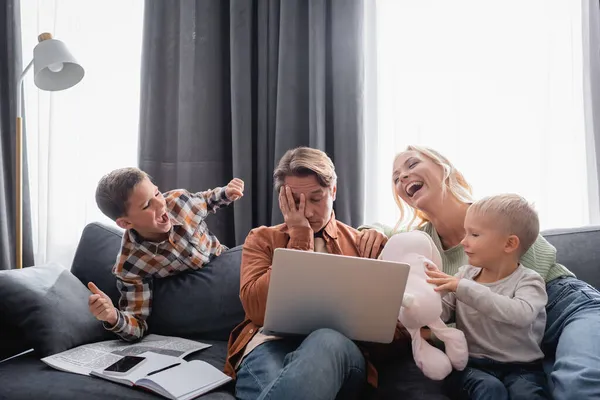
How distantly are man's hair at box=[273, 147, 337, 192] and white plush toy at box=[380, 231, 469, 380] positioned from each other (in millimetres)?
338

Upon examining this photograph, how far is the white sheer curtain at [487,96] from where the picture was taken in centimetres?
215

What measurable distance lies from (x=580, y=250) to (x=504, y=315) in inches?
25.2

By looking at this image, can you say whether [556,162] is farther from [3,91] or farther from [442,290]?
[3,91]

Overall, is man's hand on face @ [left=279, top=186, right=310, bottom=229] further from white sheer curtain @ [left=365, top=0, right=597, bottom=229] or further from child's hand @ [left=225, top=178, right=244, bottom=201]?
white sheer curtain @ [left=365, top=0, right=597, bottom=229]

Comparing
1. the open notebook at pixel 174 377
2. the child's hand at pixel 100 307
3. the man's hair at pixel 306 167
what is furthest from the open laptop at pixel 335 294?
the child's hand at pixel 100 307

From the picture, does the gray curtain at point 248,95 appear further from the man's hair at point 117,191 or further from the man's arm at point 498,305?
the man's arm at point 498,305

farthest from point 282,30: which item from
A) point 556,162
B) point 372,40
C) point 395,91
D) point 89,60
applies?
point 556,162

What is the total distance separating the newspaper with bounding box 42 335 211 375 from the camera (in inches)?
59.9

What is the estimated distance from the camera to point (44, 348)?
1620 mm

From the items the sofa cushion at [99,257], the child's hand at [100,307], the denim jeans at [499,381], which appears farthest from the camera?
the sofa cushion at [99,257]

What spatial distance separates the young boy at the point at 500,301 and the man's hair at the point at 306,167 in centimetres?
42

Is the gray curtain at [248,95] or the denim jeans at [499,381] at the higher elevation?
the gray curtain at [248,95]

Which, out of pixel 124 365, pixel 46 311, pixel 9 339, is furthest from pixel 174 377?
pixel 9 339

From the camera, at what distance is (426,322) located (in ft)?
4.17
